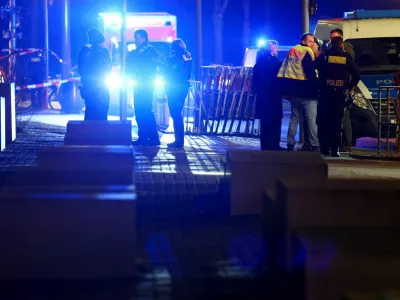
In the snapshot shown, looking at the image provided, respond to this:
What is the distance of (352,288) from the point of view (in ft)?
17.7

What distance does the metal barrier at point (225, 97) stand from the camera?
1811 cm

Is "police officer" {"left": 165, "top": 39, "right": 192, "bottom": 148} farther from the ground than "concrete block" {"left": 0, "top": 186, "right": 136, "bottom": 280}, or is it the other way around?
"police officer" {"left": 165, "top": 39, "right": 192, "bottom": 148}

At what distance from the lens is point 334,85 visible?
13.4 metres

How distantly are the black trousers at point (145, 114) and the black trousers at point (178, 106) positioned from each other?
→ 1.27ft

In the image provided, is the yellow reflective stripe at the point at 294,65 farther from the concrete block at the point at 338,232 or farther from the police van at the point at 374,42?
the concrete block at the point at 338,232

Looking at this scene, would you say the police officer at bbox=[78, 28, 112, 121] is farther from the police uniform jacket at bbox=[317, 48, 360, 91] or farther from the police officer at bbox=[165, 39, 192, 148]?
the police uniform jacket at bbox=[317, 48, 360, 91]

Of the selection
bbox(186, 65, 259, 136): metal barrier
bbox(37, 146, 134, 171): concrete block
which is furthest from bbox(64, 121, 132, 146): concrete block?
bbox(186, 65, 259, 136): metal barrier

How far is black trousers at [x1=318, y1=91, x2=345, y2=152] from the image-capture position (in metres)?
13.5

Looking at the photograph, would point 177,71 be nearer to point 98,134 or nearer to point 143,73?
point 143,73

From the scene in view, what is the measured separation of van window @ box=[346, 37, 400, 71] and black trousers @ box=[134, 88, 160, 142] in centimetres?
415

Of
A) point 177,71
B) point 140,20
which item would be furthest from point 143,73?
point 140,20

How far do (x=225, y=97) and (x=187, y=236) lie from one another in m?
10.2

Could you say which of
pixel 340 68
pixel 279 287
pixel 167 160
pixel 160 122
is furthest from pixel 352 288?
pixel 160 122

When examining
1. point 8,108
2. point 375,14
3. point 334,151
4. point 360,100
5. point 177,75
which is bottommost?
point 334,151
